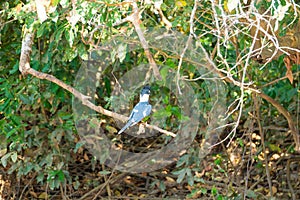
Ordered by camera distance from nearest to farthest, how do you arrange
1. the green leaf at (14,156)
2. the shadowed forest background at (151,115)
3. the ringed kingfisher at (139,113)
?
the ringed kingfisher at (139,113) → the shadowed forest background at (151,115) → the green leaf at (14,156)

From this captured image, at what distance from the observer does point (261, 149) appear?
4.12 metres

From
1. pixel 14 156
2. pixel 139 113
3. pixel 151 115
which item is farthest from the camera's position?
pixel 14 156

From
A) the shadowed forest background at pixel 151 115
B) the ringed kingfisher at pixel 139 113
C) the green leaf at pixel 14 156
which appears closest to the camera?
the ringed kingfisher at pixel 139 113

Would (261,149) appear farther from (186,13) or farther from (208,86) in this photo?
(186,13)

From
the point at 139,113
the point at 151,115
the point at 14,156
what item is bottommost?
the point at 14,156

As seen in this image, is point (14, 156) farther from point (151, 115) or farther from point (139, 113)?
point (139, 113)

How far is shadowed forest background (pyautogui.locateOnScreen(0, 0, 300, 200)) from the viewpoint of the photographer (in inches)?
115

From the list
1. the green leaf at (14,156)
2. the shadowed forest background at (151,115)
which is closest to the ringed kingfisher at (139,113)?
the shadowed forest background at (151,115)

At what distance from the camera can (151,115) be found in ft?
10.8

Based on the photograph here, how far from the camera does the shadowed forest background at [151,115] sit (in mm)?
2914

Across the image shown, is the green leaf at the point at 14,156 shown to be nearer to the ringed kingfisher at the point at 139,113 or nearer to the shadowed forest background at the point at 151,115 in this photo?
the shadowed forest background at the point at 151,115

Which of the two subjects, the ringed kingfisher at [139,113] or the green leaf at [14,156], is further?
the green leaf at [14,156]

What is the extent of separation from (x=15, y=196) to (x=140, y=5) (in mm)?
2037

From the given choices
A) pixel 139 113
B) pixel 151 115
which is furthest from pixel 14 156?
pixel 139 113
